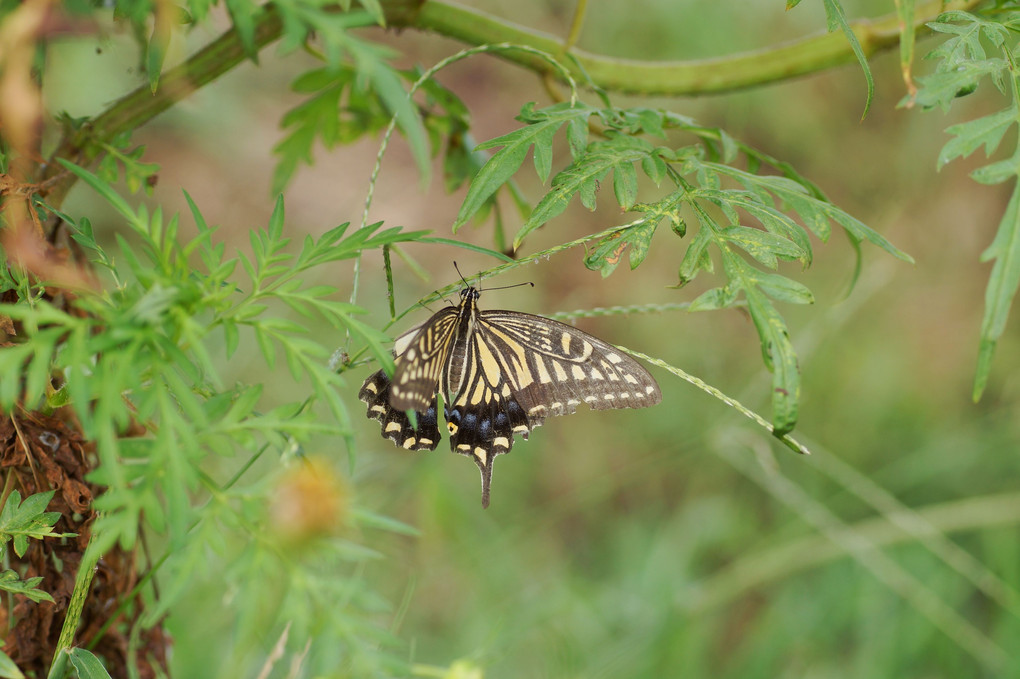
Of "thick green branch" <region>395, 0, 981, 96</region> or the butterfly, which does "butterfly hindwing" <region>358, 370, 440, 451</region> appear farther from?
"thick green branch" <region>395, 0, 981, 96</region>

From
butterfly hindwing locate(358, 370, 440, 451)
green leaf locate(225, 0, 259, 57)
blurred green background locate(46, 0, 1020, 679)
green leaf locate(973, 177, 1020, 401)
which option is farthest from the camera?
blurred green background locate(46, 0, 1020, 679)

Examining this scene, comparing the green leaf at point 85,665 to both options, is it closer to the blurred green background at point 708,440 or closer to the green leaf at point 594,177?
the green leaf at point 594,177

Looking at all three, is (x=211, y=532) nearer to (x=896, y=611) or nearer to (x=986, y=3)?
(x=986, y=3)

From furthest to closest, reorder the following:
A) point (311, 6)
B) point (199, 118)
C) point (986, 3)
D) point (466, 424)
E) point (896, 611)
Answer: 1. point (199, 118)
2. point (896, 611)
3. point (466, 424)
4. point (986, 3)
5. point (311, 6)

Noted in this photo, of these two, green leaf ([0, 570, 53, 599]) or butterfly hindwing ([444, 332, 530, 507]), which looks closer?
green leaf ([0, 570, 53, 599])

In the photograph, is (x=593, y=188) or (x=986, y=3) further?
(x=986, y=3)

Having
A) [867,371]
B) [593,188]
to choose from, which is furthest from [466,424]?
[867,371]

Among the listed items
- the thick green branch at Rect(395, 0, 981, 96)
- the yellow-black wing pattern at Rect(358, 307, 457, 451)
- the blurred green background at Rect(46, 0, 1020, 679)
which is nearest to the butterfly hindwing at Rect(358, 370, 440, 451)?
the yellow-black wing pattern at Rect(358, 307, 457, 451)
